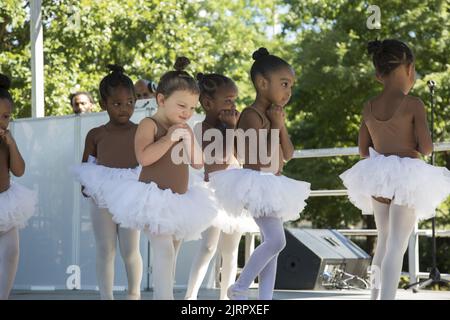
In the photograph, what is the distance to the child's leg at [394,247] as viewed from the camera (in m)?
4.25

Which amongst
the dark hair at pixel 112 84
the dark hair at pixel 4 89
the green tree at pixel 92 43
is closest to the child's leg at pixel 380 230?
the dark hair at pixel 112 84

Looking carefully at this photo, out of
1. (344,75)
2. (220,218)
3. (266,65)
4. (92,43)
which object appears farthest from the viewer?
(344,75)

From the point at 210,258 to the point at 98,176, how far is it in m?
0.77

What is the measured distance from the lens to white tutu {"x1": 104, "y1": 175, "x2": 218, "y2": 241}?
13.8 feet

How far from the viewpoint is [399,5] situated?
19656 mm

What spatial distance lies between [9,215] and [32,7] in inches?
120

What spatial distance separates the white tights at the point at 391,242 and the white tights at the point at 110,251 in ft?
4.20

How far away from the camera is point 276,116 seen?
446 centimetres

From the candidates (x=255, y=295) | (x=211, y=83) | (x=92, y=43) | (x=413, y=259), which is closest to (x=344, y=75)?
(x=92, y=43)

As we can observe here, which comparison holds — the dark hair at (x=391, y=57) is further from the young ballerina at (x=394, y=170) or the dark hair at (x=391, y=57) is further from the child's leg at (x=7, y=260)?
the child's leg at (x=7, y=260)

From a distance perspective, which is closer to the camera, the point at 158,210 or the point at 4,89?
the point at 158,210

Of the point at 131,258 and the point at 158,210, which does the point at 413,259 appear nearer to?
the point at 131,258
